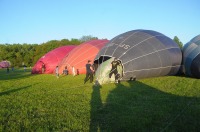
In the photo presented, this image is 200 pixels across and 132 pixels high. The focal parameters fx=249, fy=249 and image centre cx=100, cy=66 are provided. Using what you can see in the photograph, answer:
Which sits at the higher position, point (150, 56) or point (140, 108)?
point (150, 56)

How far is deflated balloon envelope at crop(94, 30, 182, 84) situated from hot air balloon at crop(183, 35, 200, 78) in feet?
1.31

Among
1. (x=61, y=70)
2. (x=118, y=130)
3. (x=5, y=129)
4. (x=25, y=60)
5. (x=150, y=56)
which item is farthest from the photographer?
(x=25, y=60)

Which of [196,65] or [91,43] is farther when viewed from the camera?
[91,43]

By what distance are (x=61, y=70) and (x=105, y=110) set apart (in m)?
13.0

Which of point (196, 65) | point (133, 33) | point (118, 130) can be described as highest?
point (133, 33)

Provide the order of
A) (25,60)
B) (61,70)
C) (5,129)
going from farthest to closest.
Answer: (25,60), (61,70), (5,129)

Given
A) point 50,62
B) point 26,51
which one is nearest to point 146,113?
point 50,62

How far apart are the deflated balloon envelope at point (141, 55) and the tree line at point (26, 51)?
151 feet

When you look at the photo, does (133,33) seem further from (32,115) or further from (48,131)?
(48,131)

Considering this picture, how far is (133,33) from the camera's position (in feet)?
39.6

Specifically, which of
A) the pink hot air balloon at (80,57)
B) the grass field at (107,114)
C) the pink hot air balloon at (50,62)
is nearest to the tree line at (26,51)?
the pink hot air balloon at (50,62)

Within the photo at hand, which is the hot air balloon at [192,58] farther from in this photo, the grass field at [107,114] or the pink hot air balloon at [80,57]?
the pink hot air balloon at [80,57]

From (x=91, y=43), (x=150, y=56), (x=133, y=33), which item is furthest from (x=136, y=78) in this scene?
(x=91, y=43)

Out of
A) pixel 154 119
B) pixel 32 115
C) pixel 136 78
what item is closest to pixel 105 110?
pixel 154 119
